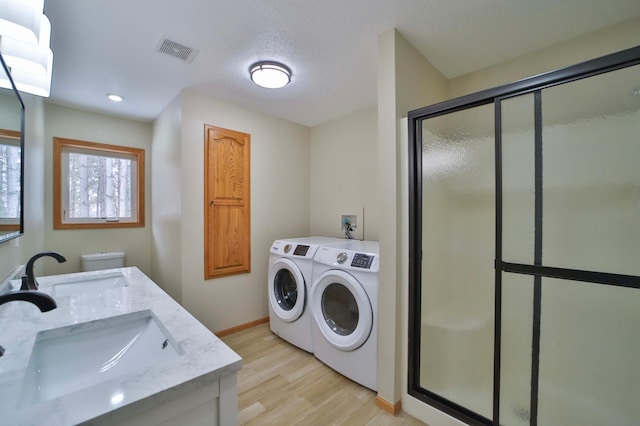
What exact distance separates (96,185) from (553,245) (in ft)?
13.7

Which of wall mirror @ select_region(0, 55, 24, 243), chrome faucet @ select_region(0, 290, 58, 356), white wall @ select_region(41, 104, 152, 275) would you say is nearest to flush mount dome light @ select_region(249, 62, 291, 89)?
wall mirror @ select_region(0, 55, 24, 243)

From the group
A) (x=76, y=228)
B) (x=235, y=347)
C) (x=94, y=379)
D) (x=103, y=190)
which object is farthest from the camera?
(x=103, y=190)

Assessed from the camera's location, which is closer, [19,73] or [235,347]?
[19,73]

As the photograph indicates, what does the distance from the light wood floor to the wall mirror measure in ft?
5.26

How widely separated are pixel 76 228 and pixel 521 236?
401cm

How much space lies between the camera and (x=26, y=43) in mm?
1153

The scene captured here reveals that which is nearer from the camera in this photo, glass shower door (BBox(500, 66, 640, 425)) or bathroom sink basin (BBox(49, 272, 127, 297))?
glass shower door (BBox(500, 66, 640, 425))

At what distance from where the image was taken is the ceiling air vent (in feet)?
5.76

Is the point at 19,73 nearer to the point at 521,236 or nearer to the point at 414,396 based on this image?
the point at 521,236

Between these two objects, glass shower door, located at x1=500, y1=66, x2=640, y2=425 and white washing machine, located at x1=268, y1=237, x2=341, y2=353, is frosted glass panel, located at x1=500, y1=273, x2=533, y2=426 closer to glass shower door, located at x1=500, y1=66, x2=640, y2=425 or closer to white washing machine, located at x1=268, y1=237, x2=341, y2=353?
glass shower door, located at x1=500, y1=66, x2=640, y2=425

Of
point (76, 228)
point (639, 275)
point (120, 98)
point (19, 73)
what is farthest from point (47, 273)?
point (639, 275)

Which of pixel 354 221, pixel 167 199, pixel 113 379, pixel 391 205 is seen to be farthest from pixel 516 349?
pixel 167 199

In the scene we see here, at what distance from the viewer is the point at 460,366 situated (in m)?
1.62

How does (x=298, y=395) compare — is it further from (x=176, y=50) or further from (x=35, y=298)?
(x=176, y=50)
